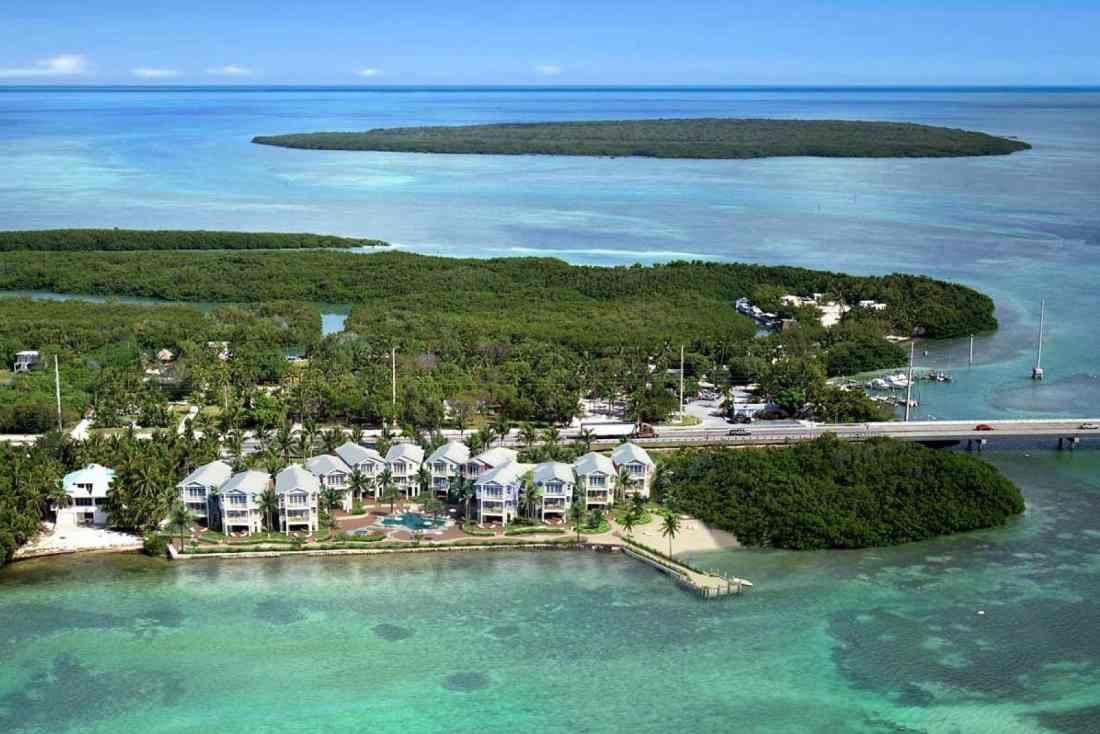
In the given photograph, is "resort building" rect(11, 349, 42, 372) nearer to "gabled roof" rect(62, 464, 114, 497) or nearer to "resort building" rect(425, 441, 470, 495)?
"gabled roof" rect(62, 464, 114, 497)

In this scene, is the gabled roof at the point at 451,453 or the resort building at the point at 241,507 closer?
the resort building at the point at 241,507

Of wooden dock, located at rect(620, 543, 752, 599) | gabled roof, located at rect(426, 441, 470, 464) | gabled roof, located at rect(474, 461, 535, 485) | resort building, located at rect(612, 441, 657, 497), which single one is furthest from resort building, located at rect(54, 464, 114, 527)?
wooden dock, located at rect(620, 543, 752, 599)

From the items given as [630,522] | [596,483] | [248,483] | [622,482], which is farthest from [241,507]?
[622,482]

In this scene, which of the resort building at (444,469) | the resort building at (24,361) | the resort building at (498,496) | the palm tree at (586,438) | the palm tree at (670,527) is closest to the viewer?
the palm tree at (670,527)

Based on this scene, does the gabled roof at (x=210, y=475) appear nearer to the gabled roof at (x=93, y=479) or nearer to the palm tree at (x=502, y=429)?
the gabled roof at (x=93, y=479)

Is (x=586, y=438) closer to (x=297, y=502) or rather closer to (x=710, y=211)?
(x=297, y=502)

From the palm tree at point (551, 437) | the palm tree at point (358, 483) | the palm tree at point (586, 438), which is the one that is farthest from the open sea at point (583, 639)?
the palm tree at point (586, 438)
